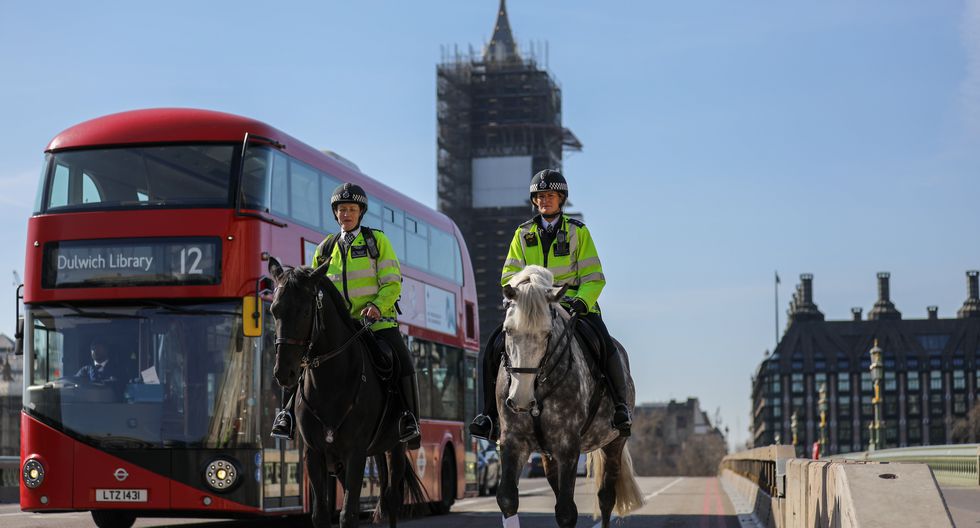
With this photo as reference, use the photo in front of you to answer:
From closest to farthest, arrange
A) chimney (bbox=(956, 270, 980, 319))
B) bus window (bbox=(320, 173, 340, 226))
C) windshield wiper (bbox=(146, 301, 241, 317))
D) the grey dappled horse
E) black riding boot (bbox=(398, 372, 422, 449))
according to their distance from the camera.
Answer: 1. the grey dappled horse
2. black riding boot (bbox=(398, 372, 422, 449))
3. windshield wiper (bbox=(146, 301, 241, 317))
4. bus window (bbox=(320, 173, 340, 226))
5. chimney (bbox=(956, 270, 980, 319))

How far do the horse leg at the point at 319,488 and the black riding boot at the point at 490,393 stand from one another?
1.08 metres

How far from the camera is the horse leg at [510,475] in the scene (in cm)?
932

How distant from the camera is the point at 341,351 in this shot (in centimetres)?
1040

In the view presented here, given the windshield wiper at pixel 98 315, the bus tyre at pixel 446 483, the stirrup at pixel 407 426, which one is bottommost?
the bus tyre at pixel 446 483

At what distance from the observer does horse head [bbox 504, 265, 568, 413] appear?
9414 mm

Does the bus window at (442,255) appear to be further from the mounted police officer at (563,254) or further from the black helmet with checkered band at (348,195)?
the mounted police officer at (563,254)

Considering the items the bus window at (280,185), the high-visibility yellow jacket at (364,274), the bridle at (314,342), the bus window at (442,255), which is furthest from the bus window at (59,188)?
the bus window at (442,255)

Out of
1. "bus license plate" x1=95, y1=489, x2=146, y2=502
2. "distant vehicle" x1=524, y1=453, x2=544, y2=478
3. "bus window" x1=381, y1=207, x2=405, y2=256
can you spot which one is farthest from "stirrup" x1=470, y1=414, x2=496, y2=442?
"distant vehicle" x1=524, y1=453, x2=544, y2=478

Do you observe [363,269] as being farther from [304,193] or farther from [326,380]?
[304,193]

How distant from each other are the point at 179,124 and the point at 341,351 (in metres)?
6.20

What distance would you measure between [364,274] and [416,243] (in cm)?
968

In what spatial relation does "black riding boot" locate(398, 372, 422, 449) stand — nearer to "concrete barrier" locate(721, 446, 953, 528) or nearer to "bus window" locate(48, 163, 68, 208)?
"concrete barrier" locate(721, 446, 953, 528)

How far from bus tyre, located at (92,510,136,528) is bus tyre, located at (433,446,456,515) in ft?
19.3

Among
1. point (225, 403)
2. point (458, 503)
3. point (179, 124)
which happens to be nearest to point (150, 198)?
point (179, 124)
